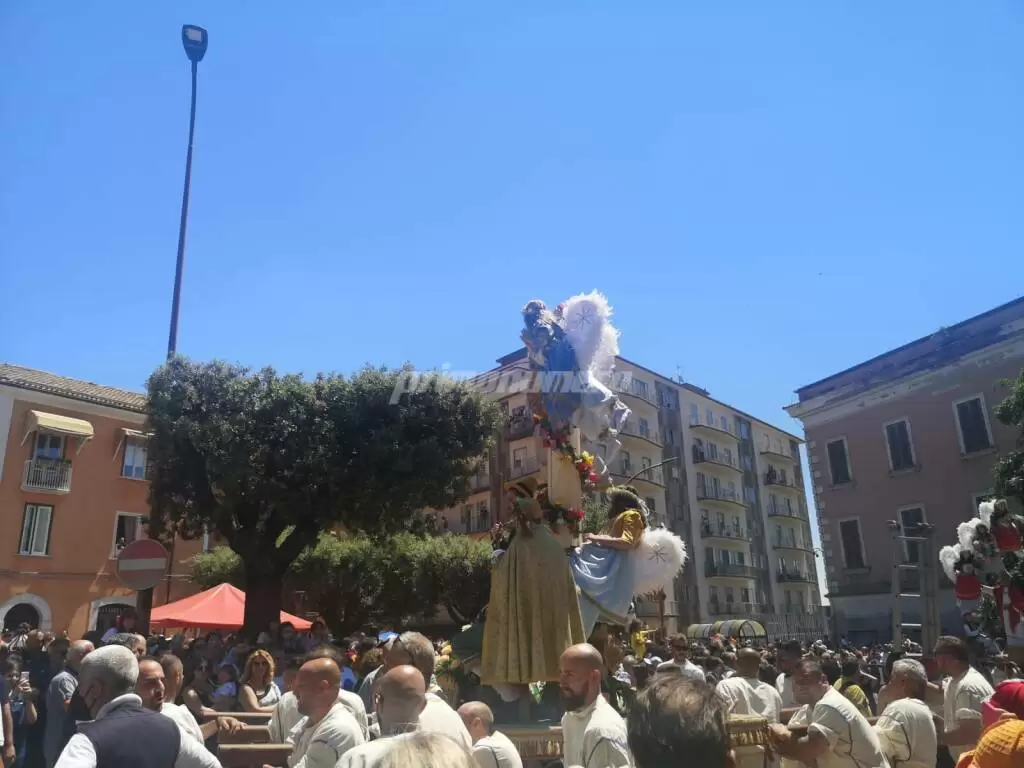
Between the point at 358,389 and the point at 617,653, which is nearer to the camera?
the point at 617,653

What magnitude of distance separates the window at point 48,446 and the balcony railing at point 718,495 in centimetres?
3669

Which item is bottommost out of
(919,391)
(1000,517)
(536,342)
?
(1000,517)

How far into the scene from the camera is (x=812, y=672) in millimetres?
4750

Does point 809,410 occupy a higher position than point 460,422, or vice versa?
point 809,410

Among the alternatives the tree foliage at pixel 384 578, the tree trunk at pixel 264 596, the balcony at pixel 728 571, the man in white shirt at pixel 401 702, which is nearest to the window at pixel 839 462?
the tree foliage at pixel 384 578

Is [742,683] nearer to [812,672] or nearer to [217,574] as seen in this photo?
[812,672]

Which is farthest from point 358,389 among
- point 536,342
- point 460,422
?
point 536,342

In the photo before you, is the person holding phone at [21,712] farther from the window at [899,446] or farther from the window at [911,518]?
the window at [899,446]

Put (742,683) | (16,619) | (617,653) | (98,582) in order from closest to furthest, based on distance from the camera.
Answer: (742,683) → (617,653) → (16,619) → (98,582)

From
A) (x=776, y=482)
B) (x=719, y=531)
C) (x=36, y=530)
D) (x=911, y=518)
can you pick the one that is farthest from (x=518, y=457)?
(x=776, y=482)

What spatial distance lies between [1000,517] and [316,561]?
88.0 feet

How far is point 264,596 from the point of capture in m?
19.9

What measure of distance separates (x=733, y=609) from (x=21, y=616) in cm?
3938

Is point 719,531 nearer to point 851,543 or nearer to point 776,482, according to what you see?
point 776,482
